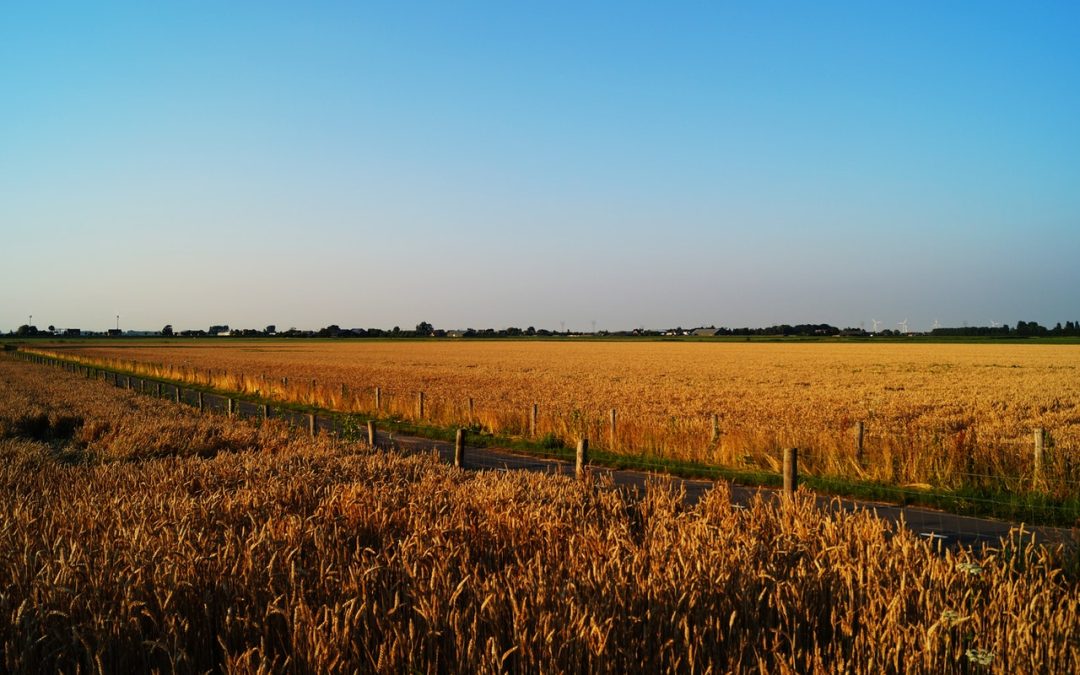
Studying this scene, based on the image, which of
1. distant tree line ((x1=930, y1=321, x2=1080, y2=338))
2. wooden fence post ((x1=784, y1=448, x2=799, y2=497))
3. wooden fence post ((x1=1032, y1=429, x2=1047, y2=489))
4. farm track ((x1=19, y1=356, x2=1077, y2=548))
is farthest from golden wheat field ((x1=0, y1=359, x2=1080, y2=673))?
distant tree line ((x1=930, y1=321, x2=1080, y2=338))

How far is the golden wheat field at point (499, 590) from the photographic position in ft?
12.2

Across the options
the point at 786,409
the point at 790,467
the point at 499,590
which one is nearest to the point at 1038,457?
the point at 790,467

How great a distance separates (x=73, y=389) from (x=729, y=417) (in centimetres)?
2982

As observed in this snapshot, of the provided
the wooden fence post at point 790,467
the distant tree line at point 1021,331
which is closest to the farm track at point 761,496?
the wooden fence post at point 790,467

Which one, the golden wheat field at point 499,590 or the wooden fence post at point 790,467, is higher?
the golden wheat field at point 499,590

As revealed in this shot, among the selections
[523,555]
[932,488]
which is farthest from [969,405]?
[523,555]

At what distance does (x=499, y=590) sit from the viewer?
424cm

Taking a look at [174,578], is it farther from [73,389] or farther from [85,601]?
[73,389]

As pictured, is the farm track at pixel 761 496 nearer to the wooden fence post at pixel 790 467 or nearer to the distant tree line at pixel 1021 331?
the wooden fence post at pixel 790 467

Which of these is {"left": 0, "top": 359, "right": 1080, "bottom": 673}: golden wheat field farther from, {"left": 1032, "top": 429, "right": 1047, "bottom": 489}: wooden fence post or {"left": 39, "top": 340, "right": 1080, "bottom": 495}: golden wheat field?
{"left": 39, "top": 340, "right": 1080, "bottom": 495}: golden wheat field

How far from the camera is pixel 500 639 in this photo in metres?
3.87

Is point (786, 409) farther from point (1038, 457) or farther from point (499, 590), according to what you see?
point (499, 590)

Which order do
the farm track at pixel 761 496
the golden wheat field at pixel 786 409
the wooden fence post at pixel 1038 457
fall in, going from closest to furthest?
the farm track at pixel 761 496 → the wooden fence post at pixel 1038 457 → the golden wheat field at pixel 786 409

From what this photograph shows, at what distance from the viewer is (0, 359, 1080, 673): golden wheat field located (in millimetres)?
3730
